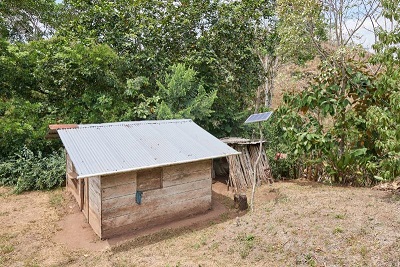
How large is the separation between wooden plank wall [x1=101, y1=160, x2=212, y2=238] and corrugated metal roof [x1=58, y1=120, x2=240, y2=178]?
44 centimetres

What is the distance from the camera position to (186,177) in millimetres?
7629

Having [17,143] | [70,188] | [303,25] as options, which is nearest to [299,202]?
[303,25]

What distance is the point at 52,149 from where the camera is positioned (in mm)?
11070

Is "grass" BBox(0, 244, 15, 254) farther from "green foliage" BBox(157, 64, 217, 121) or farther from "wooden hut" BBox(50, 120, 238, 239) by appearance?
"green foliage" BBox(157, 64, 217, 121)

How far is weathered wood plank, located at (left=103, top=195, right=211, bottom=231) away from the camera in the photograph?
21.8ft

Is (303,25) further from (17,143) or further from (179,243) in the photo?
(17,143)

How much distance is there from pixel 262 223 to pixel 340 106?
4.66 m

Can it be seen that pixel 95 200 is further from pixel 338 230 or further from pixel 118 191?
pixel 338 230

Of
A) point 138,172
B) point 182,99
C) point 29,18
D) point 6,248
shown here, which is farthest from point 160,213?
point 29,18

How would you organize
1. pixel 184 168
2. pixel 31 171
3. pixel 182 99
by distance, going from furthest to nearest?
1. pixel 182 99
2. pixel 31 171
3. pixel 184 168

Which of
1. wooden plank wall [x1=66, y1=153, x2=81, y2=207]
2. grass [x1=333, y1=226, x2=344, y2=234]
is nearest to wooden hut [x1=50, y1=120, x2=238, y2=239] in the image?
wooden plank wall [x1=66, y1=153, x2=81, y2=207]

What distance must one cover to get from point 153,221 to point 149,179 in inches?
42.1

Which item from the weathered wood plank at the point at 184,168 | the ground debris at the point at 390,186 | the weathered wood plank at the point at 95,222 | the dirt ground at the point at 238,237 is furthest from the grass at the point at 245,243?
the ground debris at the point at 390,186

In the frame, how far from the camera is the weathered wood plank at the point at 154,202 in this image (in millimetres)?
6556
